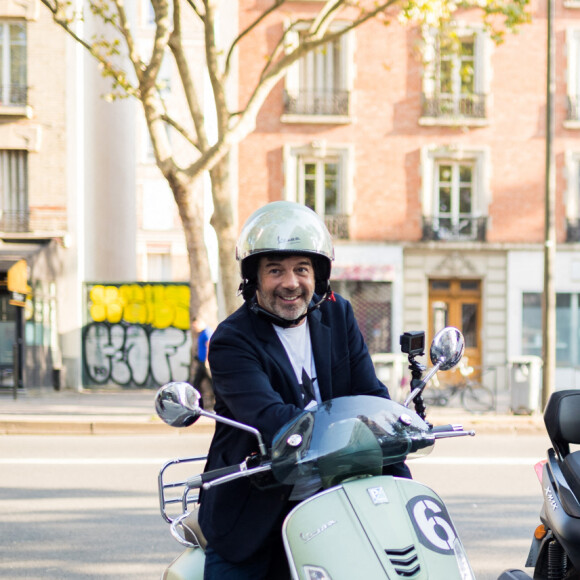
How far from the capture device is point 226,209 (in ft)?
43.6

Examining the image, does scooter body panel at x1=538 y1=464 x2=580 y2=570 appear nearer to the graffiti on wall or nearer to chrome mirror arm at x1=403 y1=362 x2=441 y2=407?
chrome mirror arm at x1=403 y1=362 x2=441 y2=407

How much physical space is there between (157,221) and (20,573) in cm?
2998

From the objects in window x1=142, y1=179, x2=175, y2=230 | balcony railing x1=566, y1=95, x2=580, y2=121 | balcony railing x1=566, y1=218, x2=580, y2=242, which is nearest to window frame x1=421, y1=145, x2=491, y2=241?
balcony railing x1=566, y1=218, x2=580, y2=242

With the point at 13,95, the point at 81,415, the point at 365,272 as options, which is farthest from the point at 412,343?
the point at 13,95

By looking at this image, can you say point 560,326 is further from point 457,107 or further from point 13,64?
point 13,64

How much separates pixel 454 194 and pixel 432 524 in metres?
20.6

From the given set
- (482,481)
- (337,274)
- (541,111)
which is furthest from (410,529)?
(541,111)

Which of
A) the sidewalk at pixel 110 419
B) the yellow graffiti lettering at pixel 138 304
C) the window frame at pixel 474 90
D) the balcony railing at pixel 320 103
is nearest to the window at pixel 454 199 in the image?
the window frame at pixel 474 90

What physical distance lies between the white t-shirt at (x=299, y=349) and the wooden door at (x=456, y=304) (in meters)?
19.5

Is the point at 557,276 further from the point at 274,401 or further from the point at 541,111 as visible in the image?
the point at 274,401

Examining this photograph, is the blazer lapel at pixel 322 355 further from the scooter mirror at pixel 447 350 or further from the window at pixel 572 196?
the window at pixel 572 196

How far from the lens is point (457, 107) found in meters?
22.0

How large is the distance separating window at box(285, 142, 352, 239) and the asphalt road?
11789mm

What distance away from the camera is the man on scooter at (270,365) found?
2275 millimetres
